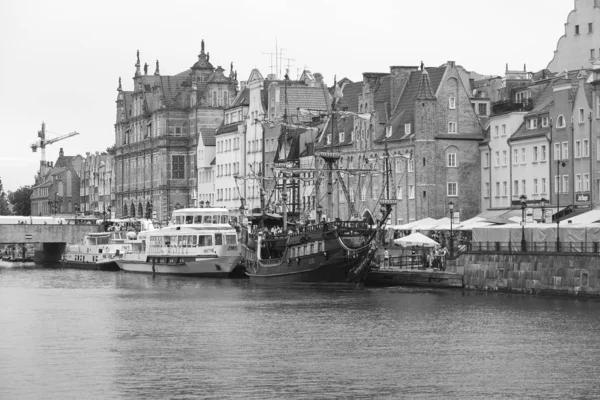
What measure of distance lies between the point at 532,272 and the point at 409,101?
165 ft

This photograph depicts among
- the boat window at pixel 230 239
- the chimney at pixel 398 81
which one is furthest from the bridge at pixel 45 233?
the chimney at pixel 398 81

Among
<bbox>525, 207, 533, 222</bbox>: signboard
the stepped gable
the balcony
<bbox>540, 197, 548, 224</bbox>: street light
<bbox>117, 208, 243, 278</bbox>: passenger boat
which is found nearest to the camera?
<bbox>540, 197, 548, 224</bbox>: street light

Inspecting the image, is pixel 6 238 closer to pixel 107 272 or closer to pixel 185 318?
pixel 107 272

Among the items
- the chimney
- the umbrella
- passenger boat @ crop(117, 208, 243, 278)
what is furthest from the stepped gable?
the umbrella

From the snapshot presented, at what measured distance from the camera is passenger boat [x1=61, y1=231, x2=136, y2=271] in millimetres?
158500

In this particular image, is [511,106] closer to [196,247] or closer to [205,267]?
[205,267]

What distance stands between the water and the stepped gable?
38.6 meters

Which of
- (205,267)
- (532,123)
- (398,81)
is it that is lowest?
(205,267)

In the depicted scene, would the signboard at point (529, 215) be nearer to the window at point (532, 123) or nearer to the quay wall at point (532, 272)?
the quay wall at point (532, 272)

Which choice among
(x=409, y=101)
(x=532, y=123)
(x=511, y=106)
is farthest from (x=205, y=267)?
(x=532, y=123)

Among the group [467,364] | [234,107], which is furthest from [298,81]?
[467,364]

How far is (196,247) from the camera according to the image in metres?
133

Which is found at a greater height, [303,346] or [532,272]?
[532,272]

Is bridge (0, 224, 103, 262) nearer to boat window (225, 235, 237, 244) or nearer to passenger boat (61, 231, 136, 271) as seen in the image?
passenger boat (61, 231, 136, 271)
